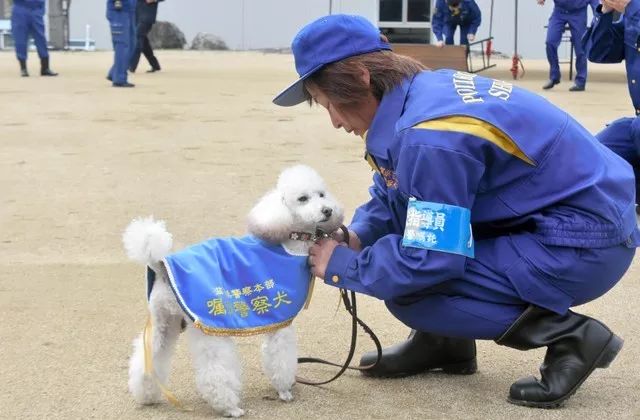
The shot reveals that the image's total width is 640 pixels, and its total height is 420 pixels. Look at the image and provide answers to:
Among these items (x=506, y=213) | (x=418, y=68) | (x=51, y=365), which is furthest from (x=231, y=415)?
(x=418, y=68)

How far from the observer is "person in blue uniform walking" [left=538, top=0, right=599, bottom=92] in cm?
1339

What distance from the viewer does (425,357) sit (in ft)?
10.7

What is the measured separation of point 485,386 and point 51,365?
1.49 meters

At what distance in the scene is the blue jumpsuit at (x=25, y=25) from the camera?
15.3 meters

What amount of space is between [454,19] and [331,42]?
1415cm

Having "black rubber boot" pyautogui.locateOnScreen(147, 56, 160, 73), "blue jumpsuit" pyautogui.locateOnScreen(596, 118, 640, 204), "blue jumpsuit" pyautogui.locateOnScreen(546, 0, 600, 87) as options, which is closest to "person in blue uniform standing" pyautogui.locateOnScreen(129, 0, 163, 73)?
"black rubber boot" pyautogui.locateOnScreen(147, 56, 160, 73)

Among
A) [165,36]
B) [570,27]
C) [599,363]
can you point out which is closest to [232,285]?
[599,363]

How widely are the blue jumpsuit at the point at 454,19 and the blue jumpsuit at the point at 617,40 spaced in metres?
10.6

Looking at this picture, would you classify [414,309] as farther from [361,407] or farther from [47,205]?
[47,205]

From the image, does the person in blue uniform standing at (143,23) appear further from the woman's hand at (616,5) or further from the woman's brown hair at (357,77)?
the woman's brown hair at (357,77)

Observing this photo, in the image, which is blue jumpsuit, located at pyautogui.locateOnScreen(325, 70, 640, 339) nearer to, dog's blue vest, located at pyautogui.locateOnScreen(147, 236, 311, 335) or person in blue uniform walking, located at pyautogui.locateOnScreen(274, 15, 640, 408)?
person in blue uniform walking, located at pyautogui.locateOnScreen(274, 15, 640, 408)

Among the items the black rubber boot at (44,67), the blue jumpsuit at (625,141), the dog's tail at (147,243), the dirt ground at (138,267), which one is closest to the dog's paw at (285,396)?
the dirt ground at (138,267)

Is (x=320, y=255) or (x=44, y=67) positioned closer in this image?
(x=320, y=255)

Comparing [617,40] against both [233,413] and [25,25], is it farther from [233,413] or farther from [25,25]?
[25,25]
